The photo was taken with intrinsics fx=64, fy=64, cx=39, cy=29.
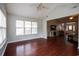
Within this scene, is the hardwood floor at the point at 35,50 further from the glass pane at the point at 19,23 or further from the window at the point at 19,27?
the glass pane at the point at 19,23

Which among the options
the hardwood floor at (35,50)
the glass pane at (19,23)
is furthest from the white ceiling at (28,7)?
the hardwood floor at (35,50)

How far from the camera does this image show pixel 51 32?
7223 millimetres

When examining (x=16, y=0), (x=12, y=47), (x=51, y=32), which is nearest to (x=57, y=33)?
(x=51, y=32)

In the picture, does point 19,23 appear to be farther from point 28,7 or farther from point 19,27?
point 28,7

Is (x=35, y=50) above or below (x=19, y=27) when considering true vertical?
below

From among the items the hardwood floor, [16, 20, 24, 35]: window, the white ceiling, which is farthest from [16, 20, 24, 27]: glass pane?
the hardwood floor

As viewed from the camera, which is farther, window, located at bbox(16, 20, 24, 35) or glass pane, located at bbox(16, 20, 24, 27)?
glass pane, located at bbox(16, 20, 24, 27)

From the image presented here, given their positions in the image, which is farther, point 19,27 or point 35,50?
point 35,50

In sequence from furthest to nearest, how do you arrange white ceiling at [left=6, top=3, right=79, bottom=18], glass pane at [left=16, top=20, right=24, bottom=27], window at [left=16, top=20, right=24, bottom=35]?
glass pane at [left=16, top=20, right=24, bottom=27] → window at [left=16, top=20, right=24, bottom=35] → white ceiling at [left=6, top=3, right=79, bottom=18]

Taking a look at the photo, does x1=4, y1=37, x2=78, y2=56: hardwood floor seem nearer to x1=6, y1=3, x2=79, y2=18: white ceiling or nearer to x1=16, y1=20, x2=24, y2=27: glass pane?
x1=16, y1=20, x2=24, y2=27: glass pane

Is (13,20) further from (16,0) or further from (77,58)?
(77,58)

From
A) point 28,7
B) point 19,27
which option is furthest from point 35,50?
point 28,7

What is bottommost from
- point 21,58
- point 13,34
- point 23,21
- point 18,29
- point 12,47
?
point 12,47

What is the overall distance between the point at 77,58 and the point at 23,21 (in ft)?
6.35
